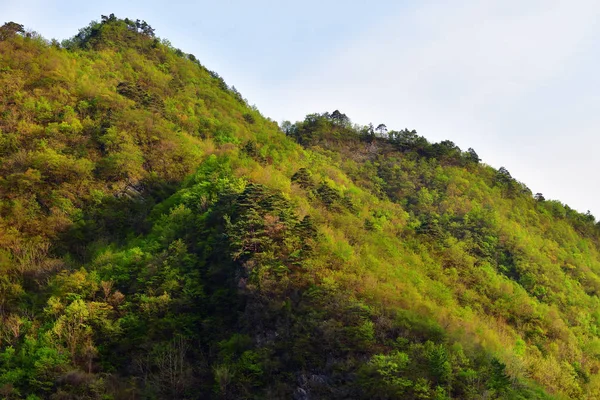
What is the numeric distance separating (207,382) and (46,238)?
19017 millimetres

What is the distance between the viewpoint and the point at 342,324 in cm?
2583

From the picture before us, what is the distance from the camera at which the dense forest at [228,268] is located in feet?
83.6

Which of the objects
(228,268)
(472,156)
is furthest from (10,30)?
(472,156)

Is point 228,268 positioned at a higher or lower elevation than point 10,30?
lower

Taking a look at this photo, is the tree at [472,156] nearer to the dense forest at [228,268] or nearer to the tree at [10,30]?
Answer: the dense forest at [228,268]

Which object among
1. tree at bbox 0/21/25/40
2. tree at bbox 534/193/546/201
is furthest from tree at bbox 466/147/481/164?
tree at bbox 0/21/25/40

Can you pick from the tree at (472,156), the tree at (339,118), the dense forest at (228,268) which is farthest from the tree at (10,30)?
the tree at (472,156)

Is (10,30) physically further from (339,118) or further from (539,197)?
(539,197)

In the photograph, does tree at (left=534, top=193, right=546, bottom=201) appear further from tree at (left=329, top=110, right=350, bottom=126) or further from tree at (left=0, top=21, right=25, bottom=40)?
tree at (left=0, top=21, right=25, bottom=40)

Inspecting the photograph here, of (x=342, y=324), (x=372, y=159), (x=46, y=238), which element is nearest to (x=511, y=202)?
(x=372, y=159)

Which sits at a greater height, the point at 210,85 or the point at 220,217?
the point at 210,85

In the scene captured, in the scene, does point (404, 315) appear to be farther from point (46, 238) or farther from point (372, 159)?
point (372, 159)

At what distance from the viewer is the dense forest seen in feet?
83.6

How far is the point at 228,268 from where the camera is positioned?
32.1 m
